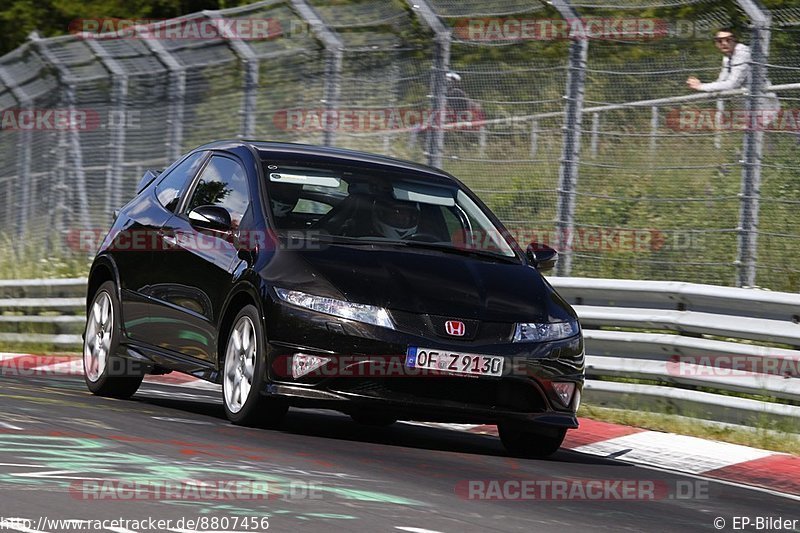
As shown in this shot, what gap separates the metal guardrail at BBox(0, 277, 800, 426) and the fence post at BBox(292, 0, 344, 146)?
433cm

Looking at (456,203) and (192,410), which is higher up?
(456,203)

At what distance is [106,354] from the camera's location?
Result: 34.0ft

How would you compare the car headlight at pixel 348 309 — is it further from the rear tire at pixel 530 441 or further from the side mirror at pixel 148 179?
the side mirror at pixel 148 179

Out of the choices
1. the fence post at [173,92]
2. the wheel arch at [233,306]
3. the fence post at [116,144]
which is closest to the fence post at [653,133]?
the wheel arch at [233,306]

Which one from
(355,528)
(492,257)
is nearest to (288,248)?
(492,257)

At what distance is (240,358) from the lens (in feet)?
28.2

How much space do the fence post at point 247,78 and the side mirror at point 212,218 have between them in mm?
7238

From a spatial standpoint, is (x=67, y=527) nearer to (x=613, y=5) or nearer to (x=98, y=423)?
(x=98, y=423)

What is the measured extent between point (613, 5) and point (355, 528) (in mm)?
7595

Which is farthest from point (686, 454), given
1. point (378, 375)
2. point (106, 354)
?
point (106, 354)

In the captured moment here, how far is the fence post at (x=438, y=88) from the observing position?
45.3 ft

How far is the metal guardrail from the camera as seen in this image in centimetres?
1016
